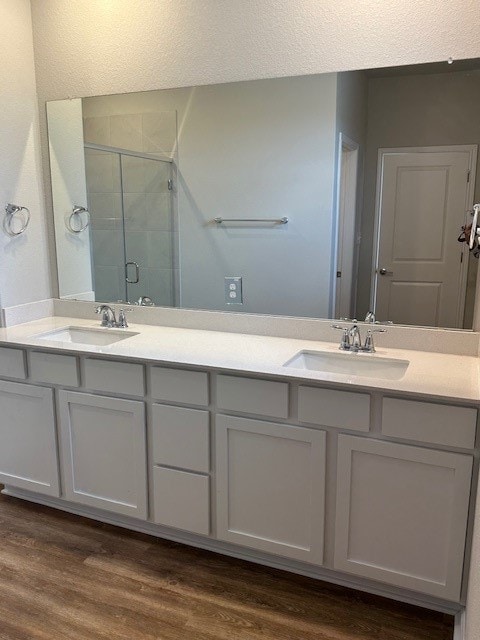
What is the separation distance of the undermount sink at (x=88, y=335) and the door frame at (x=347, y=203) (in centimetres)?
99

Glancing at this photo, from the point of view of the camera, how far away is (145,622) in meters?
1.80

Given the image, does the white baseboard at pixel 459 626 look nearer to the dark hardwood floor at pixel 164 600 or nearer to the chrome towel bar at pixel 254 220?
the dark hardwood floor at pixel 164 600

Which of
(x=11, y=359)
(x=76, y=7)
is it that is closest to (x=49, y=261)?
(x=11, y=359)

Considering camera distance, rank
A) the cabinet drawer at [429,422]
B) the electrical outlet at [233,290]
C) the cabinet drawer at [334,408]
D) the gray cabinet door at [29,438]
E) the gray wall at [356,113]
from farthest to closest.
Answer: the electrical outlet at [233,290] < the gray cabinet door at [29,438] < the gray wall at [356,113] < the cabinet drawer at [334,408] < the cabinet drawer at [429,422]

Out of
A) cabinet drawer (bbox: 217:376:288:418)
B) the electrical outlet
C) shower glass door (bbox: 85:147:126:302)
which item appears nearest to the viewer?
cabinet drawer (bbox: 217:376:288:418)

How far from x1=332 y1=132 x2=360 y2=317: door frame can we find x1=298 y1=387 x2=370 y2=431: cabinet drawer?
579 millimetres

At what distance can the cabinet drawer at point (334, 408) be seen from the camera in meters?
1.71

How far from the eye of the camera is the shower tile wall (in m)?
2.50

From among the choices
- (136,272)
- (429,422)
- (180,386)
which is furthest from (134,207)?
(429,422)

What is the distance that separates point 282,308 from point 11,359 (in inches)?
47.7

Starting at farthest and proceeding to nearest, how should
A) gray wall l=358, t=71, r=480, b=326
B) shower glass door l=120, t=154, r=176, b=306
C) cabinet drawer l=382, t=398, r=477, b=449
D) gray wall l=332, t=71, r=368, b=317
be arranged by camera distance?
shower glass door l=120, t=154, r=176, b=306 → gray wall l=332, t=71, r=368, b=317 → gray wall l=358, t=71, r=480, b=326 → cabinet drawer l=382, t=398, r=477, b=449

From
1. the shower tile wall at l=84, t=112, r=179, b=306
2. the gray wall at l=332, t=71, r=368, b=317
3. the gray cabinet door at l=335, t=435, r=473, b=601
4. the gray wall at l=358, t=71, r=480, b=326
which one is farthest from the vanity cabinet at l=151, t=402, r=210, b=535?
the gray wall at l=358, t=71, r=480, b=326

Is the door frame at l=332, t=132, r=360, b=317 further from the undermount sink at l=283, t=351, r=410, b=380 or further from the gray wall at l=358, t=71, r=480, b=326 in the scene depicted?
the undermount sink at l=283, t=351, r=410, b=380

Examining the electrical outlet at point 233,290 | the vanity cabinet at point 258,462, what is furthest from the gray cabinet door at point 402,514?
the electrical outlet at point 233,290
